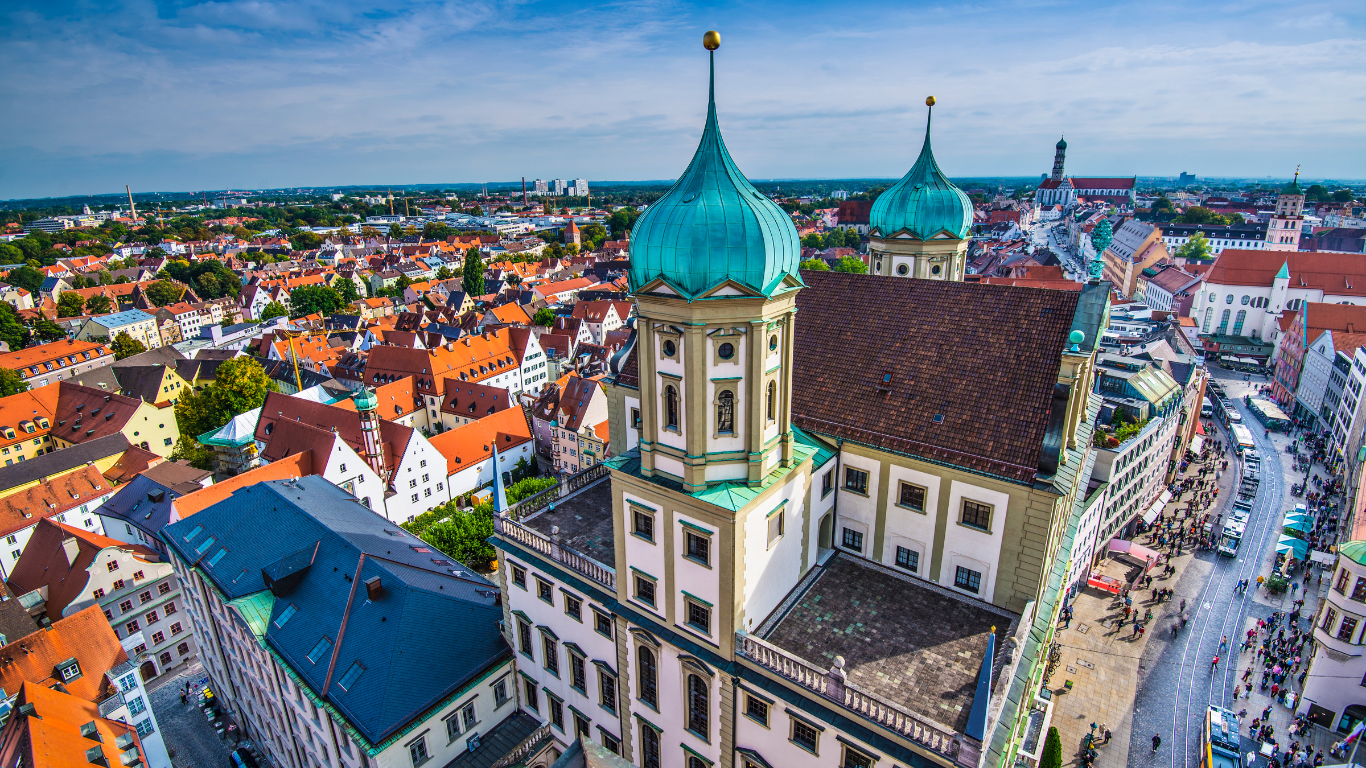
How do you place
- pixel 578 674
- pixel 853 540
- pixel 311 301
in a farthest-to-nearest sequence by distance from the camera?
pixel 311 301
pixel 578 674
pixel 853 540

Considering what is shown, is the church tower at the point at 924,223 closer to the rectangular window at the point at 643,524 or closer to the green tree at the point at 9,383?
the rectangular window at the point at 643,524

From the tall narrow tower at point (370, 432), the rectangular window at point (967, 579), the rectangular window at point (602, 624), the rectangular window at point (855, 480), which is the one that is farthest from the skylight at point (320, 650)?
the tall narrow tower at point (370, 432)

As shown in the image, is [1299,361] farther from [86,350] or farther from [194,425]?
[86,350]

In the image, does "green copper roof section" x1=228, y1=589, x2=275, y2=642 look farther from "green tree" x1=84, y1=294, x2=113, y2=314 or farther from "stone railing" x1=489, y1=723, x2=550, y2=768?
"green tree" x1=84, y1=294, x2=113, y2=314

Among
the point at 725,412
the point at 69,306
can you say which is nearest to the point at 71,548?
the point at 725,412

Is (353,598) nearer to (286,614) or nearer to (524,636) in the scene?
(286,614)
